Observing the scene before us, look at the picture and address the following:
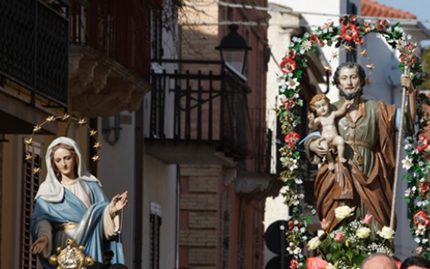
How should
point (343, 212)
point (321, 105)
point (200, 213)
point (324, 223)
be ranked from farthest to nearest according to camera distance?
1. point (200, 213)
2. point (321, 105)
3. point (324, 223)
4. point (343, 212)

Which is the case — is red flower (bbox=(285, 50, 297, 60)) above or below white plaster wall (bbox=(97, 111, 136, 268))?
above

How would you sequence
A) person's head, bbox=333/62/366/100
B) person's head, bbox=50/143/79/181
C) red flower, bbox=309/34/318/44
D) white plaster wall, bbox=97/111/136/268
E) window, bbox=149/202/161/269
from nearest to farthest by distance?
person's head, bbox=50/143/79/181, person's head, bbox=333/62/366/100, red flower, bbox=309/34/318/44, white plaster wall, bbox=97/111/136/268, window, bbox=149/202/161/269

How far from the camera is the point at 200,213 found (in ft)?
93.8

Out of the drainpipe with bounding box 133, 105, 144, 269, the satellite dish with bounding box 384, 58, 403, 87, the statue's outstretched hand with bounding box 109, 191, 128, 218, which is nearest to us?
the statue's outstretched hand with bounding box 109, 191, 128, 218

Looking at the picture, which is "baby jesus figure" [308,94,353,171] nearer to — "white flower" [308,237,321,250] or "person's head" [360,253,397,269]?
"white flower" [308,237,321,250]

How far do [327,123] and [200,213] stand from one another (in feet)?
46.2

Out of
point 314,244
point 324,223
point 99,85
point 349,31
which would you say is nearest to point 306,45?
point 349,31

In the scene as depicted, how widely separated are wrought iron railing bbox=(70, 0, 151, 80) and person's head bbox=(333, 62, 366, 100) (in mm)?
3231

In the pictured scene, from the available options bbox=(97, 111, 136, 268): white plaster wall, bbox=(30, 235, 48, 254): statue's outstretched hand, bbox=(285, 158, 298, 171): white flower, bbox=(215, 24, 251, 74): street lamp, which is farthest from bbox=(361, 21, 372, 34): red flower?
bbox=(215, 24, 251, 74): street lamp

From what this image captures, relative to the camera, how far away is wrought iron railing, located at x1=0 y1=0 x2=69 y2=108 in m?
13.8

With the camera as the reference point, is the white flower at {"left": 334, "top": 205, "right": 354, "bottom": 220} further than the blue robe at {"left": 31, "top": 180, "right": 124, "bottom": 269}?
Yes

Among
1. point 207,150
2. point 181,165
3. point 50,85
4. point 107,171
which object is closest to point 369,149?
point 50,85

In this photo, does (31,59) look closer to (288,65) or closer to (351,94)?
(288,65)

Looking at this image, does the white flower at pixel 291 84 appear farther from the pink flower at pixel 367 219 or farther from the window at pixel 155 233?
the window at pixel 155 233
